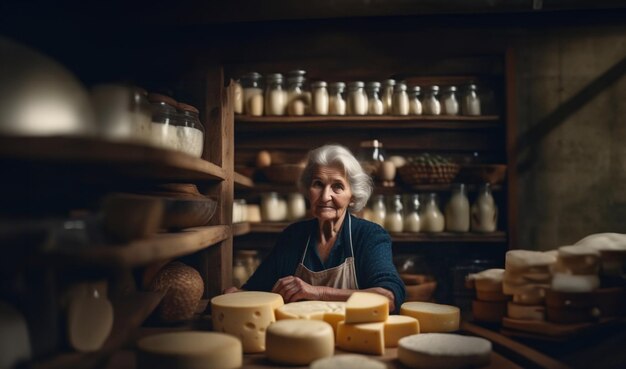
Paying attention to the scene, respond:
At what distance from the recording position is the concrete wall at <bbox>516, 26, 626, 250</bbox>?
3131 mm

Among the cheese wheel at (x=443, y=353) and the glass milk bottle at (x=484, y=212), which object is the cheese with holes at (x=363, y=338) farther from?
the glass milk bottle at (x=484, y=212)

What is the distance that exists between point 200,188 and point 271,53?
558 mm

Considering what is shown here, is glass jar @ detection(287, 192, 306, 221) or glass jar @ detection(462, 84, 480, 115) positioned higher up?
glass jar @ detection(462, 84, 480, 115)

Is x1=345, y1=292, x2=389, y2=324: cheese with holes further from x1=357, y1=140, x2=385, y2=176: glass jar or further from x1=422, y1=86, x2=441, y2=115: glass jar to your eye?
x1=422, y1=86, x2=441, y2=115: glass jar

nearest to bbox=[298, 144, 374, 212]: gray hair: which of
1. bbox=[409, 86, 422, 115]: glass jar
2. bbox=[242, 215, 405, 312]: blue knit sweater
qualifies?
bbox=[242, 215, 405, 312]: blue knit sweater

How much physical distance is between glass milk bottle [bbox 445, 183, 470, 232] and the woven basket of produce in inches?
3.8

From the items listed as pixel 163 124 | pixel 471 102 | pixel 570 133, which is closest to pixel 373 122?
pixel 471 102

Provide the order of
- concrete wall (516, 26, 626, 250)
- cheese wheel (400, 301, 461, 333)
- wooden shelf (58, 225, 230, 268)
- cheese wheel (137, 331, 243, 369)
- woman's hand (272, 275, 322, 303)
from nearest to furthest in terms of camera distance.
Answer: wooden shelf (58, 225, 230, 268) < cheese wheel (137, 331, 243, 369) < cheese wheel (400, 301, 461, 333) < woman's hand (272, 275, 322, 303) < concrete wall (516, 26, 626, 250)

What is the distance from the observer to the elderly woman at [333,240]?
2111 mm

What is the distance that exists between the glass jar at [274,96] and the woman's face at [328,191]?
34.0 inches

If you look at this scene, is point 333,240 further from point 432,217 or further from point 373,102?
point 373,102

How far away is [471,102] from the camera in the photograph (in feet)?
9.44

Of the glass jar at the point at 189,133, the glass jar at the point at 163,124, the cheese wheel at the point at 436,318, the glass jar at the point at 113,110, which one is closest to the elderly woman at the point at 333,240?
the cheese wheel at the point at 436,318

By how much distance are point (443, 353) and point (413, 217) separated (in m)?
1.81
